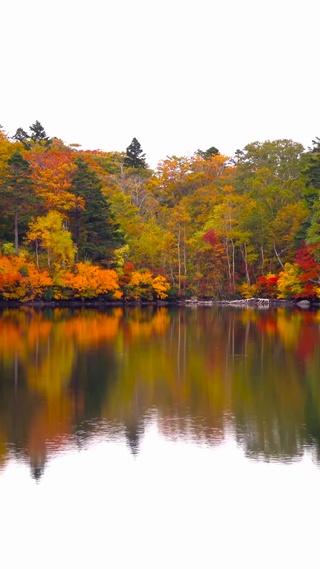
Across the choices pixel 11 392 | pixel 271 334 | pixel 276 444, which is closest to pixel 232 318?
pixel 271 334

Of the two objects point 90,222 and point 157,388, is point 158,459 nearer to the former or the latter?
point 157,388

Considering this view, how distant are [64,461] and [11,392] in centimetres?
593

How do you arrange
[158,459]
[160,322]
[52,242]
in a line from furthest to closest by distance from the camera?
[52,242] < [160,322] < [158,459]

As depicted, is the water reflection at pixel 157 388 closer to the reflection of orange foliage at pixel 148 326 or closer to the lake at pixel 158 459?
the lake at pixel 158 459

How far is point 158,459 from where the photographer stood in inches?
499

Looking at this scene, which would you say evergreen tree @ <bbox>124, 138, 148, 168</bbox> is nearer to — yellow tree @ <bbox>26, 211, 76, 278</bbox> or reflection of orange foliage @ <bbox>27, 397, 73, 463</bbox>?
yellow tree @ <bbox>26, 211, 76, 278</bbox>

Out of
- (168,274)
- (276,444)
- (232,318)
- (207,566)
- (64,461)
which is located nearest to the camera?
(207,566)

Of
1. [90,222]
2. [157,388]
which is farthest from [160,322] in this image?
[157,388]

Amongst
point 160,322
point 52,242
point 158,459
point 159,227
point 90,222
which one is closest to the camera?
point 158,459

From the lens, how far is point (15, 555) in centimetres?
885

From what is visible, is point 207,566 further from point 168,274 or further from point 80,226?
point 168,274

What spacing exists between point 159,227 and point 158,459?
55.3 m

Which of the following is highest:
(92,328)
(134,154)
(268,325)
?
(134,154)

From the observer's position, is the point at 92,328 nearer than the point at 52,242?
Yes
